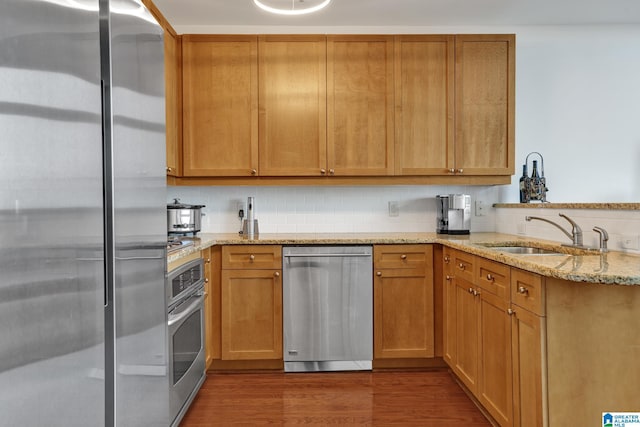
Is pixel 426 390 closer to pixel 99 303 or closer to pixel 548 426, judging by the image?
pixel 548 426

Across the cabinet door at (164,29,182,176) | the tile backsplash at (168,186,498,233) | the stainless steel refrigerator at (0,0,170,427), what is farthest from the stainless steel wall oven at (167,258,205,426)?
the tile backsplash at (168,186,498,233)

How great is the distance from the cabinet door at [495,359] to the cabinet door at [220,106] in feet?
6.20

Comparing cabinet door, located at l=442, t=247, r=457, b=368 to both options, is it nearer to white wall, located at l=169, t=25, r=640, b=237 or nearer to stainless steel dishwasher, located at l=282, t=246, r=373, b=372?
stainless steel dishwasher, located at l=282, t=246, r=373, b=372

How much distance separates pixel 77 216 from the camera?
91 centimetres

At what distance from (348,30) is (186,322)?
262 centimetres

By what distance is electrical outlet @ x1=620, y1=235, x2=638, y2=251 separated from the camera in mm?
2008

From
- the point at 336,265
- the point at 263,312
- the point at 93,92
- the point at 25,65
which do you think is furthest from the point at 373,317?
the point at 25,65

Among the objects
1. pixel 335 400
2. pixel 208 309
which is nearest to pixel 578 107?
pixel 335 400

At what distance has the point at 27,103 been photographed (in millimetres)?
748

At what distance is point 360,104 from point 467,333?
5.79ft

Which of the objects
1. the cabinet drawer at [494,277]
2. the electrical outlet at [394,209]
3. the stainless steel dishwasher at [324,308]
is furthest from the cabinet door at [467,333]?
the electrical outlet at [394,209]

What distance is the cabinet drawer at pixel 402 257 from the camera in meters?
2.95

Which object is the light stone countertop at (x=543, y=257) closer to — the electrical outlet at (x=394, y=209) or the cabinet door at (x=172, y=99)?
the electrical outlet at (x=394, y=209)

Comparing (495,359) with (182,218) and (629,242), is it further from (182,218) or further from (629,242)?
→ (182,218)
